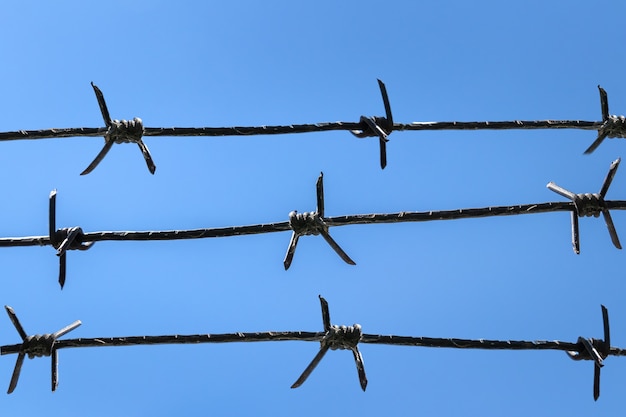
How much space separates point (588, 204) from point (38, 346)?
122 inches

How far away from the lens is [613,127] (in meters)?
5.41

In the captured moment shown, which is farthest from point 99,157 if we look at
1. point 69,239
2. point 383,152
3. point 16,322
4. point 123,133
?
point 383,152

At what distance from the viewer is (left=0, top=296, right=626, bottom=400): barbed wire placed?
4777 millimetres

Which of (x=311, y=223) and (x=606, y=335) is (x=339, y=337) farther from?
(x=606, y=335)

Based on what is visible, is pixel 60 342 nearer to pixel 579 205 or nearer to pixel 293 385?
pixel 293 385

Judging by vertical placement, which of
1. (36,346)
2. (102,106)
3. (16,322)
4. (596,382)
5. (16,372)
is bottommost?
(596,382)

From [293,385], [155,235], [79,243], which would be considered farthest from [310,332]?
[79,243]

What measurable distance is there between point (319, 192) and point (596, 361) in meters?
1.78

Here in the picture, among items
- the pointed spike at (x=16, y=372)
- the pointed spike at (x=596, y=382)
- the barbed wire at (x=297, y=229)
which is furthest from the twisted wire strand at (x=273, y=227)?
the pointed spike at (x=596, y=382)

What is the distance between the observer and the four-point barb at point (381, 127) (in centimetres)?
507

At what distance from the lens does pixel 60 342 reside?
16.3 ft

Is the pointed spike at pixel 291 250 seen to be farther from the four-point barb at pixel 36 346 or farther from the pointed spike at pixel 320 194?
the four-point barb at pixel 36 346

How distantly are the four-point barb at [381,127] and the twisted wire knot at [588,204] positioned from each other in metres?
1.10

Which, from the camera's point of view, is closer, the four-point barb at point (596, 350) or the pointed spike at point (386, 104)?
the four-point barb at point (596, 350)
